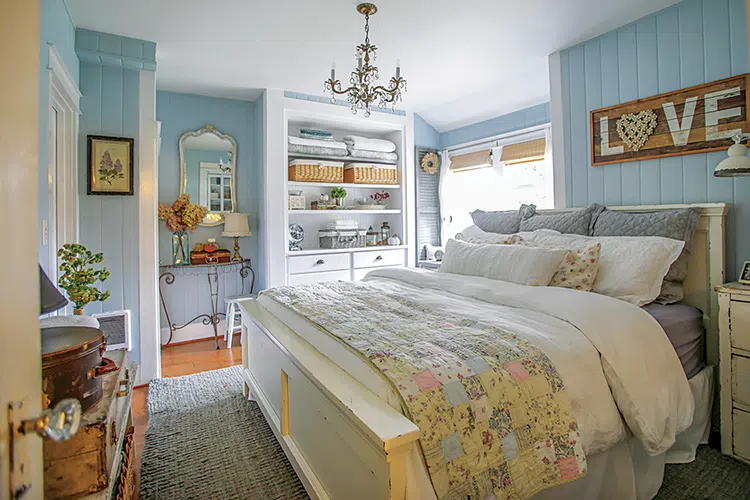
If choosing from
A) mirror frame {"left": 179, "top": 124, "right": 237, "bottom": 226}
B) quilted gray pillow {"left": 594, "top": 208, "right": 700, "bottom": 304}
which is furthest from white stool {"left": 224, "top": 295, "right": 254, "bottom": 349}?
quilted gray pillow {"left": 594, "top": 208, "right": 700, "bottom": 304}

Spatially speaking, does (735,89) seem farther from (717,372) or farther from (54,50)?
(54,50)

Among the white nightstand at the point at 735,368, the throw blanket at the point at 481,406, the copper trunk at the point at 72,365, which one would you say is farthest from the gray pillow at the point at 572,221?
the copper trunk at the point at 72,365

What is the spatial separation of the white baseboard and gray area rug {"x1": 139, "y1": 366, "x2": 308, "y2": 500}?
1.24 metres

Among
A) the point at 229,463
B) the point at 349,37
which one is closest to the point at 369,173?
the point at 349,37

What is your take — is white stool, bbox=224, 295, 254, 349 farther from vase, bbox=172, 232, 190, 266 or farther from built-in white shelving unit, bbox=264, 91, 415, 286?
vase, bbox=172, 232, 190, 266

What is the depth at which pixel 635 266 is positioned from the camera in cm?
213

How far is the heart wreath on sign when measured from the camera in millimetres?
2709

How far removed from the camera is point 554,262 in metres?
2.23

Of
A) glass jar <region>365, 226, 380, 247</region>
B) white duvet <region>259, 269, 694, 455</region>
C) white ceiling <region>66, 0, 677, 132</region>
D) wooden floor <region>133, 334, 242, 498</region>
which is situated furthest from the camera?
glass jar <region>365, 226, 380, 247</region>

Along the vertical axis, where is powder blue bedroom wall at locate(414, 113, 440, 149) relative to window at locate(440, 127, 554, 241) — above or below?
above

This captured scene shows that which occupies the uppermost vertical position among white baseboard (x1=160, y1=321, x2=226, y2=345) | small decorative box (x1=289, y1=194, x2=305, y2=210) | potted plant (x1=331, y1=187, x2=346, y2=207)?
potted plant (x1=331, y1=187, x2=346, y2=207)

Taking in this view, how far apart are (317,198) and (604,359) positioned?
3742mm

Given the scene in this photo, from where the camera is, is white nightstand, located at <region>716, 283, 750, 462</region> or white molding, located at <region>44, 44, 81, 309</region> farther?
white molding, located at <region>44, 44, 81, 309</region>

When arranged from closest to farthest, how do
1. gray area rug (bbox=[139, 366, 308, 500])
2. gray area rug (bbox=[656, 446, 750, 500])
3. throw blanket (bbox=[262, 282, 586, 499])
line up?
throw blanket (bbox=[262, 282, 586, 499]) → gray area rug (bbox=[656, 446, 750, 500]) → gray area rug (bbox=[139, 366, 308, 500])
